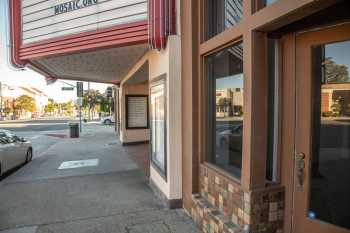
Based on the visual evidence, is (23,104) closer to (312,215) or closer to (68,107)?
(68,107)

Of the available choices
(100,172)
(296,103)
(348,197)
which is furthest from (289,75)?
(100,172)

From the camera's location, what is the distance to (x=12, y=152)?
8.97 m

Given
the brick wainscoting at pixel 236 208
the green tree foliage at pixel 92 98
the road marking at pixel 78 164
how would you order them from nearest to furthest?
the brick wainscoting at pixel 236 208 → the road marking at pixel 78 164 → the green tree foliage at pixel 92 98

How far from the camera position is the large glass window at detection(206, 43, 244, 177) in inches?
144

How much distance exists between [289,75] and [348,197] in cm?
130

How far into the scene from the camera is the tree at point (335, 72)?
102 inches

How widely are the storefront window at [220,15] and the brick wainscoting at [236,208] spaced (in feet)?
6.74

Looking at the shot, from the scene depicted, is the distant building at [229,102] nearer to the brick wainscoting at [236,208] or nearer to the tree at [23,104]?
the brick wainscoting at [236,208]

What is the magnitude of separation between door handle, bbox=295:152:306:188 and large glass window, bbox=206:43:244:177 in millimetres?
→ 705

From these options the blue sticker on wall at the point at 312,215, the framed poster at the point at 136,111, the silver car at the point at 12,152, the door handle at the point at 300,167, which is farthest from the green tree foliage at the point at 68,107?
the blue sticker on wall at the point at 312,215

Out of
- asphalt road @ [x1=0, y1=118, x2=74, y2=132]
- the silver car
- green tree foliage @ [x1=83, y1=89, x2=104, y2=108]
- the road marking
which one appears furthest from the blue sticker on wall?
green tree foliage @ [x1=83, y1=89, x2=104, y2=108]

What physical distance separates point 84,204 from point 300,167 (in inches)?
162

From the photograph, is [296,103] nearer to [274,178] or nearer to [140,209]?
[274,178]

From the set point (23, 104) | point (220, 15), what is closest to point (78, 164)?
point (220, 15)
